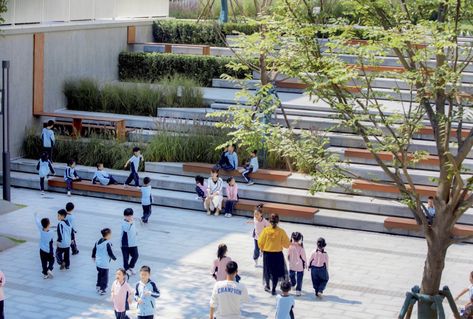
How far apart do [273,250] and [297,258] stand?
0.43m

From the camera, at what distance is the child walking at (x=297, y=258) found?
16391 millimetres

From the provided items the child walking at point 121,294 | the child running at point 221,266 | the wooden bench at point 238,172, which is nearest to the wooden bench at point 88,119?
the wooden bench at point 238,172

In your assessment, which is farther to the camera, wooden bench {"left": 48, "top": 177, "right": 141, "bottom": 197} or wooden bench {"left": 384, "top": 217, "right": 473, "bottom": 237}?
wooden bench {"left": 48, "top": 177, "right": 141, "bottom": 197}

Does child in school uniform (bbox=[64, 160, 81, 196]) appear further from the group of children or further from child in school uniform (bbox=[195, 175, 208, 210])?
the group of children

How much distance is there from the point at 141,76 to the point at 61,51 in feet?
14.0

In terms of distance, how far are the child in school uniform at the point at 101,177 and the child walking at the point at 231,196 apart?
10.8 ft

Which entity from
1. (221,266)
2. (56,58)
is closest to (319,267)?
(221,266)

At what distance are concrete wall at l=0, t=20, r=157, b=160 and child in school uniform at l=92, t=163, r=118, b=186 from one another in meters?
3.43

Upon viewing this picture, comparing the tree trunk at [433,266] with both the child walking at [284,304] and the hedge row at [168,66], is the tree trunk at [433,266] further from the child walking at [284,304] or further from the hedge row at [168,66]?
the hedge row at [168,66]

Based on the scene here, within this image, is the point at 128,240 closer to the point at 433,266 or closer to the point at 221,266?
the point at 221,266

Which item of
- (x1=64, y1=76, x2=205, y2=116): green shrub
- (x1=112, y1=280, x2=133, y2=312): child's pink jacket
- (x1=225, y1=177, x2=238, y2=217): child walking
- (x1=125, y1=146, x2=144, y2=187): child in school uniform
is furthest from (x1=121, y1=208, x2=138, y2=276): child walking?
(x1=64, y1=76, x2=205, y2=116): green shrub

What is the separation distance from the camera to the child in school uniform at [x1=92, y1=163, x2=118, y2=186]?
23.7 m

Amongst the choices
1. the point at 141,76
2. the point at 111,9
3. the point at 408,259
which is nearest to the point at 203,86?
the point at 141,76

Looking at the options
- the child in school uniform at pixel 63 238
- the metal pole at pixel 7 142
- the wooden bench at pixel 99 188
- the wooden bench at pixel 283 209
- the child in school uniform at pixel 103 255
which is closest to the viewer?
the child in school uniform at pixel 103 255
